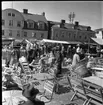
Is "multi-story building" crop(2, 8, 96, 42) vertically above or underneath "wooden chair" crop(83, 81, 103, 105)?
above

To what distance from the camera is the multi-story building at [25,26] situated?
830 inches

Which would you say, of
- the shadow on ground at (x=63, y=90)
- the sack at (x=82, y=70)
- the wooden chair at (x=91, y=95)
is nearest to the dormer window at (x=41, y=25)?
the shadow on ground at (x=63, y=90)

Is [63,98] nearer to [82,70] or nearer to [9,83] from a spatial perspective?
[82,70]

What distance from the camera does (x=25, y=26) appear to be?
2394cm

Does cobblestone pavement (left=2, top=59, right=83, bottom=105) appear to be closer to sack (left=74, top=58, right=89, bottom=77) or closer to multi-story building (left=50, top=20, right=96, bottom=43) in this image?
sack (left=74, top=58, right=89, bottom=77)

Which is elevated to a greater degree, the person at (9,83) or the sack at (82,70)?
the sack at (82,70)

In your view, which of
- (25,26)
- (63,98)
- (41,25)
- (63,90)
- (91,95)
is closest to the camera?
(91,95)

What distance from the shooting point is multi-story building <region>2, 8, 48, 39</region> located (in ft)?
69.2

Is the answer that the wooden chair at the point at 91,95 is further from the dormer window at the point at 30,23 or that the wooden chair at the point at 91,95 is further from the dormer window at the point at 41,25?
the dormer window at the point at 41,25

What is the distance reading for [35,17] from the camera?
2623 cm

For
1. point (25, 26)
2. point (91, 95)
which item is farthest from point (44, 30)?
point (91, 95)

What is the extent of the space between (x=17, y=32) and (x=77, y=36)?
1081 cm

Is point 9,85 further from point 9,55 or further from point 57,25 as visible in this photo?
point 57,25

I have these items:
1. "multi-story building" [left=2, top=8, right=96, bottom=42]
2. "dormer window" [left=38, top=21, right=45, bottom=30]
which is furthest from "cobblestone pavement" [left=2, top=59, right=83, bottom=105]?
"dormer window" [left=38, top=21, right=45, bottom=30]
